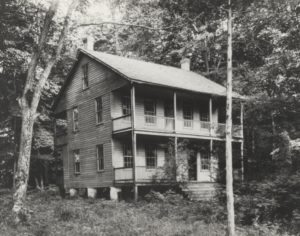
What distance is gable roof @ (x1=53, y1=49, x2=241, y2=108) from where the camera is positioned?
23031mm

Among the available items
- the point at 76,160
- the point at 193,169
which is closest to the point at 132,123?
the point at 193,169

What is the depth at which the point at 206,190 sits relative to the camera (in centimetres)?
2328

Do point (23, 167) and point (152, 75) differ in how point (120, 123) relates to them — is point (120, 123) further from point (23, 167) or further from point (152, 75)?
point (23, 167)

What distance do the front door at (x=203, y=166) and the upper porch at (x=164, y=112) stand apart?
2.17m

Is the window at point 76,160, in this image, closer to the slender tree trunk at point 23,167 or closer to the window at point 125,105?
the window at point 125,105

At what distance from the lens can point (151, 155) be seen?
83.5ft

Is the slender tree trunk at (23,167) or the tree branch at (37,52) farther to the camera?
the tree branch at (37,52)

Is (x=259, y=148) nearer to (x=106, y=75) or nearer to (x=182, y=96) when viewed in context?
(x=182, y=96)

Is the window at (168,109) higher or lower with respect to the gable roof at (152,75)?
lower

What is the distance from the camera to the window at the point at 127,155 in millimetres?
24469

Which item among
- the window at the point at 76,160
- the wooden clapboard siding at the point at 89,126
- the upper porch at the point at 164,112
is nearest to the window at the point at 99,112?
the wooden clapboard siding at the point at 89,126

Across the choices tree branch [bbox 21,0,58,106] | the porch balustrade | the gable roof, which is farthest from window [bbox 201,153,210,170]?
tree branch [bbox 21,0,58,106]

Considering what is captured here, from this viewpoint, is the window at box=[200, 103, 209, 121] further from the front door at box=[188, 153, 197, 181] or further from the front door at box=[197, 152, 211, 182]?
the front door at box=[188, 153, 197, 181]

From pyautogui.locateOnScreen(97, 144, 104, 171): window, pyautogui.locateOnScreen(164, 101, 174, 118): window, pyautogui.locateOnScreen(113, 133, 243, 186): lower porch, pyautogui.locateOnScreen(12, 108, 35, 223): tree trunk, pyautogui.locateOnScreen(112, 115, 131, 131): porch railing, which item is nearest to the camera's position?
pyautogui.locateOnScreen(12, 108, 35, 223): tree trunk
